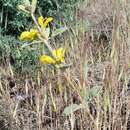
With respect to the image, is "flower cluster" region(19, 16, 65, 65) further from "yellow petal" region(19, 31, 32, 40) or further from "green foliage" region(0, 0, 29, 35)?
"green foliage" region(0, 0, 29, 35)

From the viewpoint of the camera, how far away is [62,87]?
1.58 meters

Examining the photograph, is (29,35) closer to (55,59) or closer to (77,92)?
(55,59)

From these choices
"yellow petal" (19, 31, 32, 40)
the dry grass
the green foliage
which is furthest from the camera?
the green foliage

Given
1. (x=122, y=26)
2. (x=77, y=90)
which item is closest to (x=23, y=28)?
(x=122, y=26)

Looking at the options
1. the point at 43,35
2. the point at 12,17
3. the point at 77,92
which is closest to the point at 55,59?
the point at 43,35

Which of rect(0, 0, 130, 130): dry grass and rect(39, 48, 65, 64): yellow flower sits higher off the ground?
rect(39, 48, 65, 64): yellow flower

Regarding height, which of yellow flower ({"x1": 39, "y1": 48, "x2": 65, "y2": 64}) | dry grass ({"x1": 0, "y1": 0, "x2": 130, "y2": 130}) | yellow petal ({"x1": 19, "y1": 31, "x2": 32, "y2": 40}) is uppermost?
yellow petal ({"x1": 19, "y1": 31, "x2": 32, "y2": 40})

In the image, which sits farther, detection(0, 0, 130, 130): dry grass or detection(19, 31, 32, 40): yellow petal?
detection(0, 0, 130, 130): dry grass

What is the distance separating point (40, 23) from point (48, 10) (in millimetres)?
1634

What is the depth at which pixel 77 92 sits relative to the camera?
47.7 inches

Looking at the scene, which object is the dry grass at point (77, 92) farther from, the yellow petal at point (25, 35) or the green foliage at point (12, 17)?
the green foliage at point (12, 17)

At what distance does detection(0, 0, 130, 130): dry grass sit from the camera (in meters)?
1.42

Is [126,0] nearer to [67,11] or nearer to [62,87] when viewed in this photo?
[67,11]

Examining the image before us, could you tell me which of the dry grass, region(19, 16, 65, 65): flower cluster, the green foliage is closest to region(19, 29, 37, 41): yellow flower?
region(19, 16, 65, 65): flower cluster
